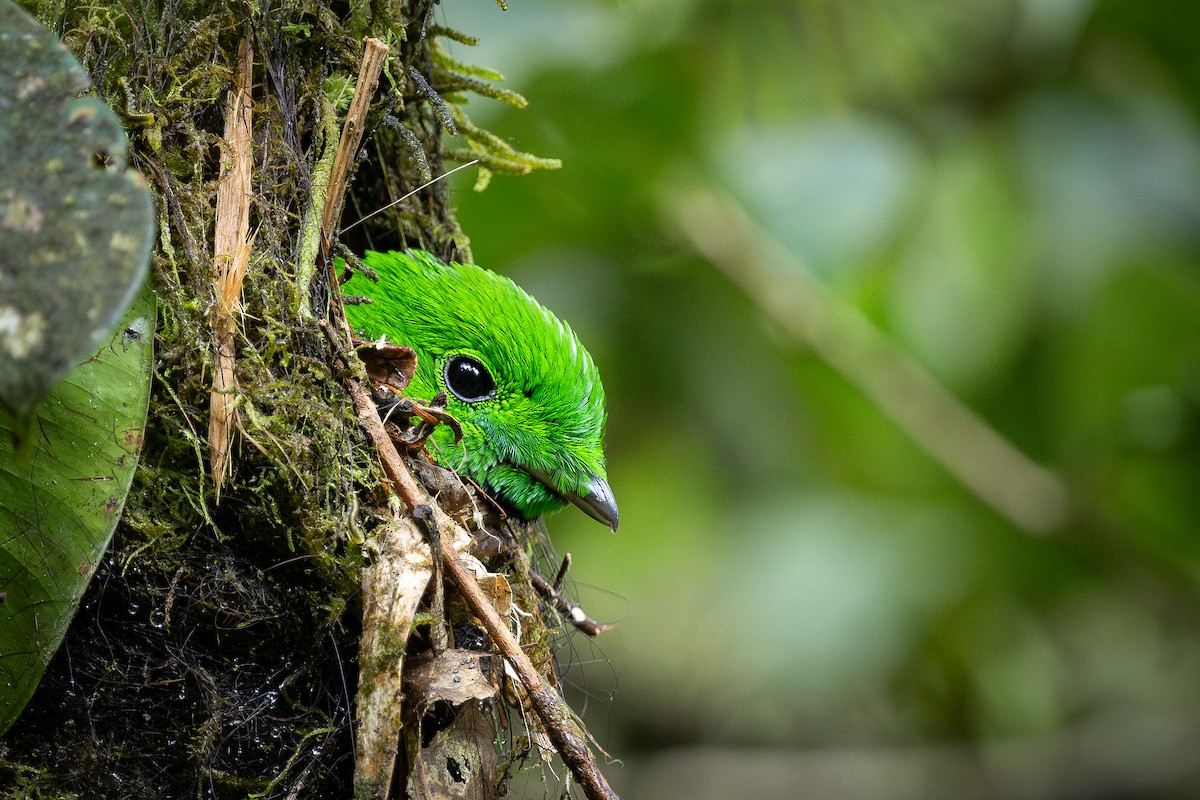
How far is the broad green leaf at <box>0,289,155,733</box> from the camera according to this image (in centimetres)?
168

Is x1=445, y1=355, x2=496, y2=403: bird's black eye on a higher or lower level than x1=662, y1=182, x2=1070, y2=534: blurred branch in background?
lower

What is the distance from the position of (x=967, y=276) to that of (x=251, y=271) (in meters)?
3.95

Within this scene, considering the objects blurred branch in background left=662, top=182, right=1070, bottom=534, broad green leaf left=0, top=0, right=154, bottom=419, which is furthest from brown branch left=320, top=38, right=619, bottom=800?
blurred branch in background left=662, top=182, right=1070, bottom=534

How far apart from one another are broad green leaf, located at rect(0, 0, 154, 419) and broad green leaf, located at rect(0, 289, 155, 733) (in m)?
0.64

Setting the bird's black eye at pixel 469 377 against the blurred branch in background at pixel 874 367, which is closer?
the bird's black eye at pixel 469 377

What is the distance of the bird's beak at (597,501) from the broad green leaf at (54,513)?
1.15m

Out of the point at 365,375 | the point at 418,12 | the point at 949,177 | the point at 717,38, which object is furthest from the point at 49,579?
the point at 949,177

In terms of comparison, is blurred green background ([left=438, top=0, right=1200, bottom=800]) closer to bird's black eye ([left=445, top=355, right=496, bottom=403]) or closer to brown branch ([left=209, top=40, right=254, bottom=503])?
bird's black eye ([left=445, top=355, right=496, bottom=403])

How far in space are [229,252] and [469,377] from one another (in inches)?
30.0

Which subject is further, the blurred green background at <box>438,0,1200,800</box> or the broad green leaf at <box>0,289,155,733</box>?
the blurred green background at <box>438,0,1200,800</box>

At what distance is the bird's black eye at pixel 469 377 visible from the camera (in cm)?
269

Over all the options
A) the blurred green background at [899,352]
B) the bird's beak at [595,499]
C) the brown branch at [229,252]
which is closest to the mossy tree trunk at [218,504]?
the brown branch at [229,252]

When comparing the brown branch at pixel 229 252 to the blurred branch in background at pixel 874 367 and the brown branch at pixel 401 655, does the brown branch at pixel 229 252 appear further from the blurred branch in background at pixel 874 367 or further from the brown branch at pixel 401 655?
the blurred branch in background at pixel 874 367

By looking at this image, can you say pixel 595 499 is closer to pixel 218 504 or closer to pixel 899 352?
pixel 218 504
